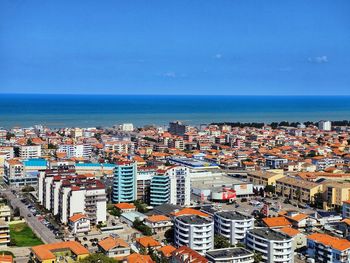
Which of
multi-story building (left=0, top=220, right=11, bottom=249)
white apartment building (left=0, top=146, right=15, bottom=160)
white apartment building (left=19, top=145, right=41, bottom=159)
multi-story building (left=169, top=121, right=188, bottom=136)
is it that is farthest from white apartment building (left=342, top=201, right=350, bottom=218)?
multi-story building (left=169, top=121, right=188, bottom=136)

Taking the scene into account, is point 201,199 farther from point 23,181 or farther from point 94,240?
point 23,181

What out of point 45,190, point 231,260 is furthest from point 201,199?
point 231,260

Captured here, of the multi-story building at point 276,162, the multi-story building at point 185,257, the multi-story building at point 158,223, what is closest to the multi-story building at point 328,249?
the multi-story building at point 185,257

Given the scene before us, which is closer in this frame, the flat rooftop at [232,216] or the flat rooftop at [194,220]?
the flat rooftop at [194,220]

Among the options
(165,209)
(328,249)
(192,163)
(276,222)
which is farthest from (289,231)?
(192,163)

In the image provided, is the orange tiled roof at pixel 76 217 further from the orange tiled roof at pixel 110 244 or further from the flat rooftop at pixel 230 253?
the flat rooftop at pixel 230 253

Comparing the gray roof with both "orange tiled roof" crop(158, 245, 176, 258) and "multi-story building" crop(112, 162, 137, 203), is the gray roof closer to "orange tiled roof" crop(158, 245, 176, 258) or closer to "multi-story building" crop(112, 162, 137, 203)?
"multi-story building" crop(112, 162, 137, 203)
